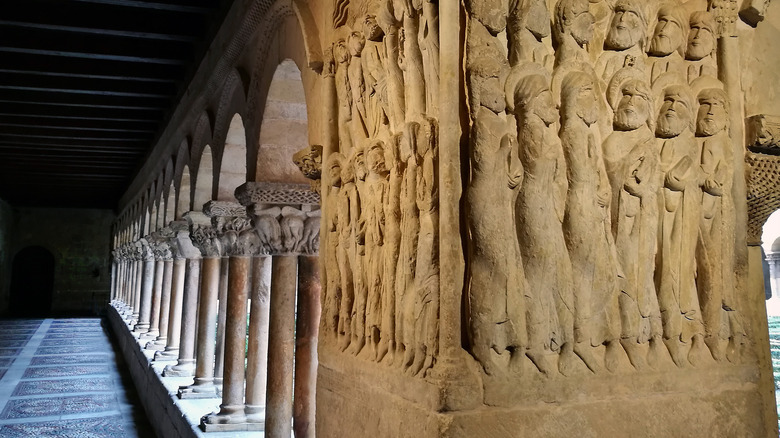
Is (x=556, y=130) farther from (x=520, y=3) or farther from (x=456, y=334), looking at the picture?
(x=456, y=334)

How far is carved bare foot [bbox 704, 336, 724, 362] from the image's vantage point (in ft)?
6.01

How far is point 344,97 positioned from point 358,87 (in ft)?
0.44

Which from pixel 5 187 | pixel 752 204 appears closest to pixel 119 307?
pixel 5 187

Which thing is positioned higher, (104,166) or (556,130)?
(104,166)

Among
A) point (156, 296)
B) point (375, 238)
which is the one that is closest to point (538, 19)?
point (375, 238)

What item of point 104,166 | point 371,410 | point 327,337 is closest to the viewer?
point 371,410

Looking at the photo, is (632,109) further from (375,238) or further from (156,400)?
(156,400)

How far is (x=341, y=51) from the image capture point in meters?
2.32

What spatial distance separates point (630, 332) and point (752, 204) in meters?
0.83

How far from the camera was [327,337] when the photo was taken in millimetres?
2311

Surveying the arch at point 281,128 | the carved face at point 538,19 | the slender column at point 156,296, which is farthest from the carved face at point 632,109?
the slender column at point 156,296

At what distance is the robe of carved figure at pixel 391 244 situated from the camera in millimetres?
1848

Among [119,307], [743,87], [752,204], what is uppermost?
[743,87]

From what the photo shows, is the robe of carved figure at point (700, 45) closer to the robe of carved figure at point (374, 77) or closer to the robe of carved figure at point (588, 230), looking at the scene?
the robe of carved figure at point (588, 230)
